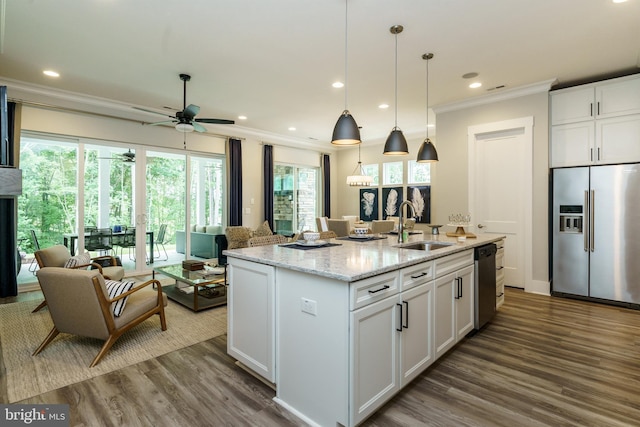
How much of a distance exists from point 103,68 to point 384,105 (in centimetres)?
407

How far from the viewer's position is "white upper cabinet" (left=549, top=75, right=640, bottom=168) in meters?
3.94

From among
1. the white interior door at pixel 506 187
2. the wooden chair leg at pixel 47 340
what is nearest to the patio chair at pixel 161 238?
the wooden chair leg at pixel 47 340

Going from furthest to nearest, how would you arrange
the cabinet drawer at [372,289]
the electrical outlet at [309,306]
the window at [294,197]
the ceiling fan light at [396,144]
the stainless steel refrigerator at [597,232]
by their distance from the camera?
the window at [294,197]
the stainless steel refrigerator at [597,232]
the ceiling fan light at [396,144]
the electrical outlet at [309,306]
the cabinet drawer at [372,289]

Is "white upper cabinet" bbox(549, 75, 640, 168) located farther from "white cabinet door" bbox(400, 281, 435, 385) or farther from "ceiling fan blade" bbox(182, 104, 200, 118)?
"ceiling fan blade" bbox(182, 104, 200, 118)

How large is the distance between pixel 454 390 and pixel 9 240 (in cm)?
565

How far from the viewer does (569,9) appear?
274cm

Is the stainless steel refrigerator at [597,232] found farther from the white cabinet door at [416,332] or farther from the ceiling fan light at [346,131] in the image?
the ceiling fan light at [346,131]

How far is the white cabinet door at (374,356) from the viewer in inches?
67.0

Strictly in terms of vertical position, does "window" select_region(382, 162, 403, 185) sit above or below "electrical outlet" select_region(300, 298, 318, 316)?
above

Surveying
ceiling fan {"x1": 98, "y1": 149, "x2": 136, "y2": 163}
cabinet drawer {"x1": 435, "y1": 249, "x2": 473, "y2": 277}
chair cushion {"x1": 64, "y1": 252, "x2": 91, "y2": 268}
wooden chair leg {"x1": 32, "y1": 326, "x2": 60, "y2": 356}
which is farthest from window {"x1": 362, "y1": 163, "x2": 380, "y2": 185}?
wooden chair leg {"x1": 32, "y1": 326, "x2": 60, "y2": 356}

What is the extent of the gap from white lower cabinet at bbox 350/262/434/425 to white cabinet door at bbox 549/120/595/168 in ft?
11.3

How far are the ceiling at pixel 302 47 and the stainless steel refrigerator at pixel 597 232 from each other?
Answer: 54.2 inches

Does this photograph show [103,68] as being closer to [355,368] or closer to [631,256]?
[355,368]

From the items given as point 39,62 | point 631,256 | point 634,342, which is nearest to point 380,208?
point 631,256
